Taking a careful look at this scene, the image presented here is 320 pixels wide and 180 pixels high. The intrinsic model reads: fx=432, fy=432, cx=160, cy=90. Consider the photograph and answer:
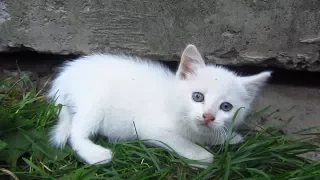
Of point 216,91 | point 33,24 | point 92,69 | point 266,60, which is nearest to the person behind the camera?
point 216,91

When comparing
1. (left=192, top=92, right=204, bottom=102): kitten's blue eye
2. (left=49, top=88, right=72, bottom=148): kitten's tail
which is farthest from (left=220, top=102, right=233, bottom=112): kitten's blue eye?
(left=49, top=88, right=72, bottom=148): kitten's tail

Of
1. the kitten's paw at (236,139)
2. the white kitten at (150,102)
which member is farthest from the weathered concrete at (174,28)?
the kitten's paw at (236,139)

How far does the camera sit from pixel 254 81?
8.73 ft

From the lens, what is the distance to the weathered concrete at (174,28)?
3051mm

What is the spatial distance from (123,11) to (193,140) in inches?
46.0

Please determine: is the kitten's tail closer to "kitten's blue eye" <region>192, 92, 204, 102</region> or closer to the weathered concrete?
the weathered concrete

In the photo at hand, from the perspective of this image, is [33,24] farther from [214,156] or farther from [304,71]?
[304,71]

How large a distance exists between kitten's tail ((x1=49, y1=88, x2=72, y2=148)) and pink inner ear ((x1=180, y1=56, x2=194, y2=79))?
835mm

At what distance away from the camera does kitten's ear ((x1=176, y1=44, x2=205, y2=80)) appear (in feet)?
8.71

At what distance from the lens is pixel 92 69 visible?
116 inches

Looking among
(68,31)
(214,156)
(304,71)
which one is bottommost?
(214,156)

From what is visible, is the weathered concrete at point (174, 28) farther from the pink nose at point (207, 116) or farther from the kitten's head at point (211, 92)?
the pink nose at point (207, 116)

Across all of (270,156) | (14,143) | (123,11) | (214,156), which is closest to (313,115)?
(270,156)

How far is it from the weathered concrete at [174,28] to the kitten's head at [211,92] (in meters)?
0.51
